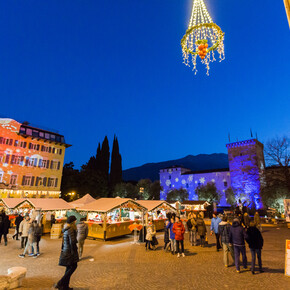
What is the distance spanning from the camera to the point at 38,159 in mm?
32406

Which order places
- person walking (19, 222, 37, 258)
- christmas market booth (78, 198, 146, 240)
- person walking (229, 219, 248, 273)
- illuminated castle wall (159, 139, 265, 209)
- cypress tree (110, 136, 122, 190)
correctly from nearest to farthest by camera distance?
person walking (229, 219, 248, 273) → person walking (19, 222, 37, 258) → christmas market booth (78, 198, 146, 240) → illuminated castle wall (159, 139, 265, 209) → cypress tree (110, 136, 122, 190)

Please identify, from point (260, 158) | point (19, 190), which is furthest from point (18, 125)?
point (260, 158)

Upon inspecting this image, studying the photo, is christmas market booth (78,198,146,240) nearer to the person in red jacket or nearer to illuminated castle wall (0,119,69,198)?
the person in red jacket

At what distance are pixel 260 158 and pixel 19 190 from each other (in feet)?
178

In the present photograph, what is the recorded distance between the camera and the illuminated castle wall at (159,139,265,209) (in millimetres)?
46656

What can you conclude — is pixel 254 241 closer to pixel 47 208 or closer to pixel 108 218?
pixel 108 218

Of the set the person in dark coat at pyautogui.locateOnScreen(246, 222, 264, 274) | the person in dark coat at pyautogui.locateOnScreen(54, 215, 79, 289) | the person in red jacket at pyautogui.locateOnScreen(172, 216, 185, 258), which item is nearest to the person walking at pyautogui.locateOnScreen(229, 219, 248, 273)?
the person in dark coat at pyautogui.locateOnScreen(246, 222, 264, 274)

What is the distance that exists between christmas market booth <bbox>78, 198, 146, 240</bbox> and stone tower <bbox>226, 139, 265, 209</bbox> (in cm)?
3901

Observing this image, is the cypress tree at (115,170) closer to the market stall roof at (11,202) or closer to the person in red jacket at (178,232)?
the market stall roof at (11,202)

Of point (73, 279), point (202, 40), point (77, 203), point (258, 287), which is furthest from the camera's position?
point (77, 203)

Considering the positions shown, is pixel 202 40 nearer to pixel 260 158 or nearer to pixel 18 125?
pixel 18 125

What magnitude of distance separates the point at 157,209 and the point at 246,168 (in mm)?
35628

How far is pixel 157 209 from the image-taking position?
61.4ft

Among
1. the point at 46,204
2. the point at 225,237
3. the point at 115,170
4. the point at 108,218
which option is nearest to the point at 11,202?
the point at 46,204
